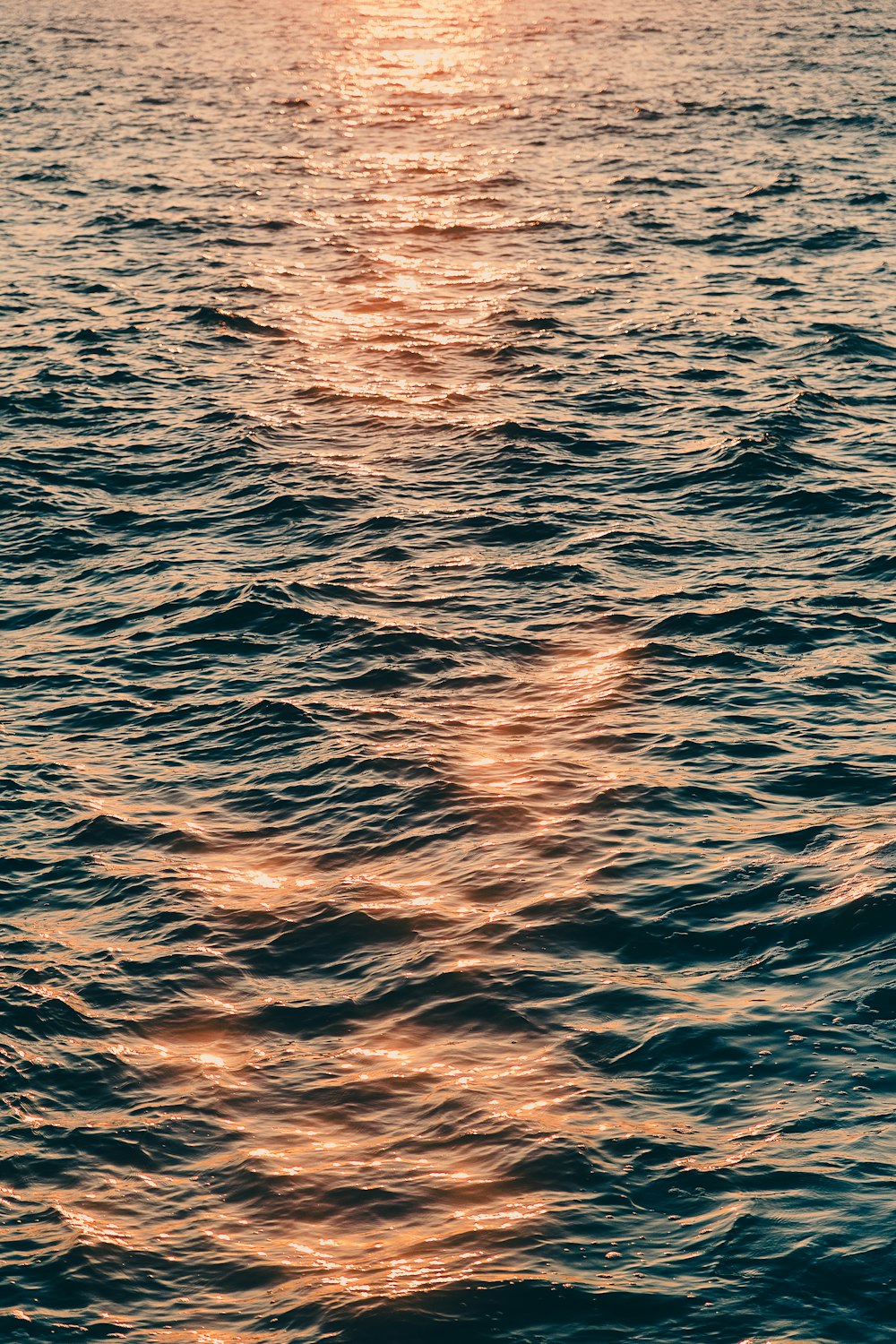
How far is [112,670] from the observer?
104 feet

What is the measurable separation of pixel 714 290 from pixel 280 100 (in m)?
44.2

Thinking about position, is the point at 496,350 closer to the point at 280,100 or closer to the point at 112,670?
the point at 112,670

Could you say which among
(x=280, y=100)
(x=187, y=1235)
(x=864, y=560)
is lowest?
(x=187, y=1235)

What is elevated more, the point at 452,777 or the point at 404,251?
the point at 404,251

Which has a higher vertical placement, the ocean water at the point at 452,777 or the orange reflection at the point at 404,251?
the orange reflection at the point at 404,251

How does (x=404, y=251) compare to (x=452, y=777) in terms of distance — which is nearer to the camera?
(x=452, y=777)

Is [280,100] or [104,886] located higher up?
[280,100]

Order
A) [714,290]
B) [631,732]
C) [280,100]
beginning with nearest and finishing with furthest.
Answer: [631,732] → [714,290] → [280,100]

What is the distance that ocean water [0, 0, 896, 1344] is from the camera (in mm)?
18625

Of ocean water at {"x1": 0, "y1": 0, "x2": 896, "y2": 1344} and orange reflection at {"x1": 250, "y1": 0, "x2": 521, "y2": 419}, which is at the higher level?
orange reflection at {"x1": 250, "y1": 0, "x2": 521, "y2": 419}

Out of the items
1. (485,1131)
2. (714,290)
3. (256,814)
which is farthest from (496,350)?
(485,1131)

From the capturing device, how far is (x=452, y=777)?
90.7ft

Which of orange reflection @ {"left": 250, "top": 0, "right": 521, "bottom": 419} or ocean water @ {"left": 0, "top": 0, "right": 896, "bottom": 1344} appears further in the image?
orange reflection @ {"left": 250, "top": 0, "right": 521, "bottom": 419}

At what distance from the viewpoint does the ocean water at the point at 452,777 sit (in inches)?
733
